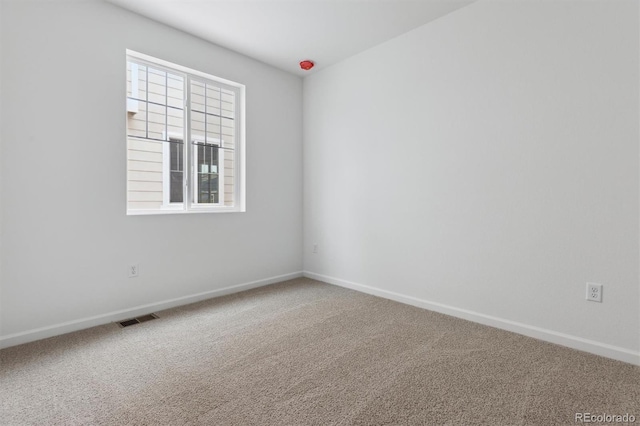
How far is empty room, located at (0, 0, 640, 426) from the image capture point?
1.79 m

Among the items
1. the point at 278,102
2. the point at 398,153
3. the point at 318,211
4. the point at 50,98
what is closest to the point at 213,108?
the point at 278,102

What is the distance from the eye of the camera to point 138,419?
150 cm

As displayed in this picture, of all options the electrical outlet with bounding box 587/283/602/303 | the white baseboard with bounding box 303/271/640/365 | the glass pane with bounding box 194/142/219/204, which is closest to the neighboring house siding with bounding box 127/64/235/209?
the glass pane with bounding box 194/142/219/204

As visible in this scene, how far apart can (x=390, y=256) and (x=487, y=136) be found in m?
1.41

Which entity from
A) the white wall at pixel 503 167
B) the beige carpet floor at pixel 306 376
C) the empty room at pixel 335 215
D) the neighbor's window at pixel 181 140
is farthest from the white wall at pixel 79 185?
the white wall at pixel 503 167

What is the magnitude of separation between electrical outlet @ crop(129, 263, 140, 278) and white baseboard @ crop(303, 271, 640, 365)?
2176 mm

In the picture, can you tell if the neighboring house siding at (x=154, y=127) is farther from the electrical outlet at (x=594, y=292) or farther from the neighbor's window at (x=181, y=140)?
the electrical outlet at (x=594, y=292)

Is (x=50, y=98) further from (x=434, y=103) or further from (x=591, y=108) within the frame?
(x=591, y=108)

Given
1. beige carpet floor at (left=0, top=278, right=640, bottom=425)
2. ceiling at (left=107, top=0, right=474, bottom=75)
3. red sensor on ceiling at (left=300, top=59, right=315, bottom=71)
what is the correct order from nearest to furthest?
beige carpet floor at (left=0, top=278, right=640, bottom=425) < ceiling at (left=107, top=0, right=474, bottom=75) < red sensor on ceiling at (left=300, top=59, right=315, bottom=71)

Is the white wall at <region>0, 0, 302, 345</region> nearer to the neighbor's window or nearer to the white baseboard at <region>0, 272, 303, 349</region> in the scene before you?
the white baseboard at <region>0, 272, 303, 349</region>

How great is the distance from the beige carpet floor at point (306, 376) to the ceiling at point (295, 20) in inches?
102

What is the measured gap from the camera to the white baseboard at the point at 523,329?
206 cm

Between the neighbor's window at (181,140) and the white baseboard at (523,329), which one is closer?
the white baseboard at (523,329)

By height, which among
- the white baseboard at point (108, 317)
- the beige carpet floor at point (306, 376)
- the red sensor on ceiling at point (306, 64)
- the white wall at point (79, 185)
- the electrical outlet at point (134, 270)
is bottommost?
the beige carpet floor at point (306, 376)
